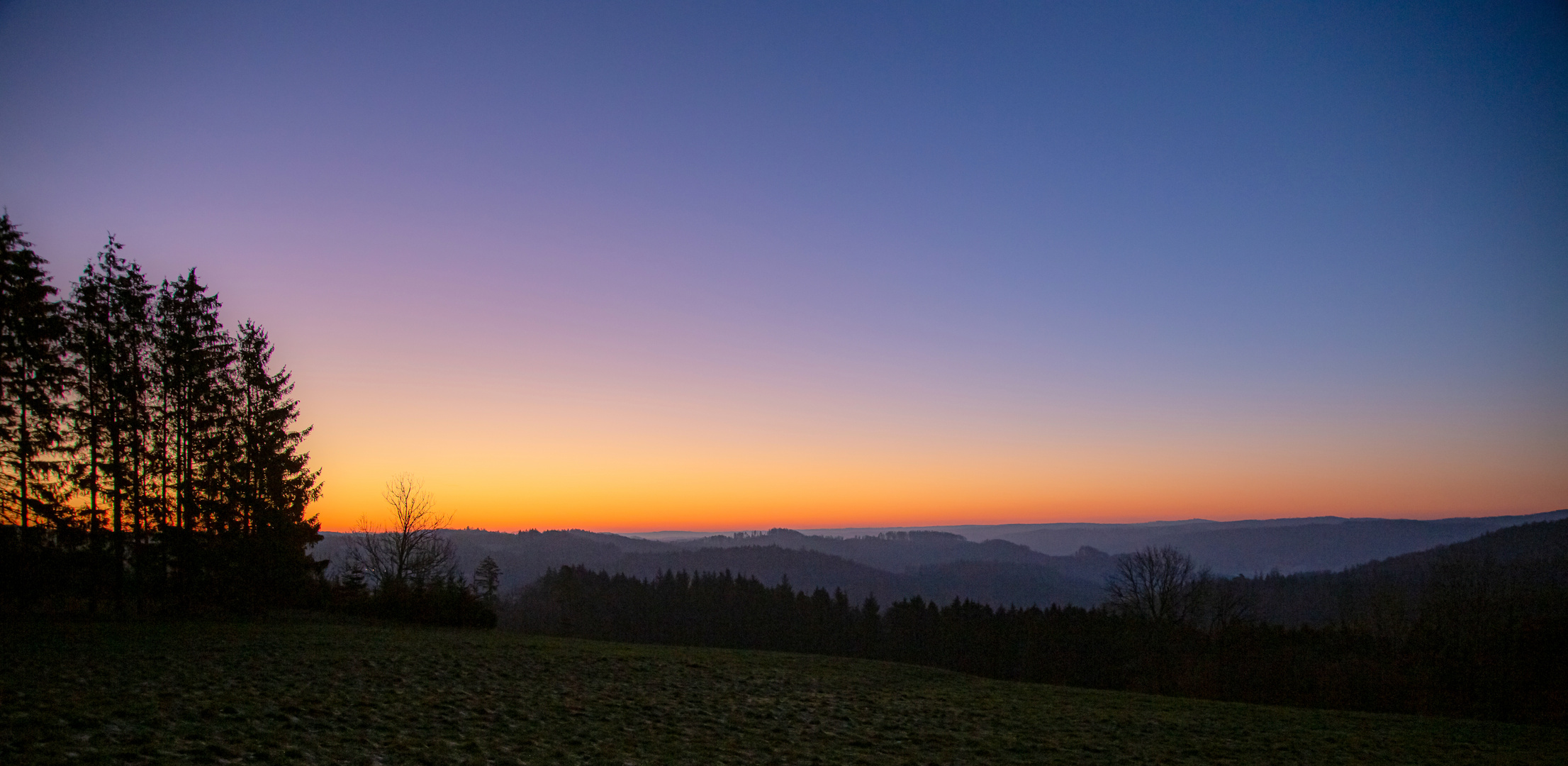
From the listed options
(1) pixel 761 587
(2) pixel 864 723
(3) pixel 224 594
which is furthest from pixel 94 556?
(1) pixel 761 587

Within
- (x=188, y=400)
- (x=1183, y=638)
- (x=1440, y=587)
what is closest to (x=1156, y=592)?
(x=1183, y=638)

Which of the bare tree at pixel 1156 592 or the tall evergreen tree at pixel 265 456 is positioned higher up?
the tall evergreen tree at pixel 265 456

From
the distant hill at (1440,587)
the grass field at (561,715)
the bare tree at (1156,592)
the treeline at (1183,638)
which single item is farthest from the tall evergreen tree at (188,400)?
the distant hill at (1440,587)

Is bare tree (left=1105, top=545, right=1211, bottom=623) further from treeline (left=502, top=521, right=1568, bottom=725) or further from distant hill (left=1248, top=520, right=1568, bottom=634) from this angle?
distant hill (left=1248, top=520, right=1568, bottom=634)

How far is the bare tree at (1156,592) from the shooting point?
194 feet

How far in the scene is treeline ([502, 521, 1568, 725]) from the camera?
1635 inches

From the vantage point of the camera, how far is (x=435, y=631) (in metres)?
31.2

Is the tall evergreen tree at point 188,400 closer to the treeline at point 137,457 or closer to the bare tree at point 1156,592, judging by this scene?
the treeline at point 137,457

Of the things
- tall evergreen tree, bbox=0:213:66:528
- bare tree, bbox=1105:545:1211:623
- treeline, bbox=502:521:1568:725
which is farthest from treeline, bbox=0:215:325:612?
bare tree, bbox=1105:545:1211:623

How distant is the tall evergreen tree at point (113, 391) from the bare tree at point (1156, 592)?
65.3 metres

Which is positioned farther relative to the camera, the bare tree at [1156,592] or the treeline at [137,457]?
the bare tree at [1156,592]

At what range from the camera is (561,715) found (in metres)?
12.7

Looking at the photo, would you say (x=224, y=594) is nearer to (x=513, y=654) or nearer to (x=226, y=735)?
(x=513, y=654)

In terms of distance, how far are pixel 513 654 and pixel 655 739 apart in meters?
12.8
